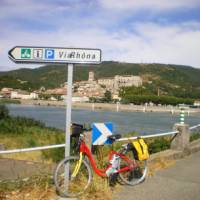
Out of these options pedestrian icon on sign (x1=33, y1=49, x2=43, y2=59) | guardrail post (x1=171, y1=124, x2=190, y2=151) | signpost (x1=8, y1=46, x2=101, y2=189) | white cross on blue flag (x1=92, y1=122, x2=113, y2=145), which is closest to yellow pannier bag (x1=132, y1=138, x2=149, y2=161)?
white cross on blue flag (x1=92, y1=122, x2=113, y2=145)

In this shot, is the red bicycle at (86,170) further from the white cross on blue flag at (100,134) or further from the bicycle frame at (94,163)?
the white cross on blue flag at (100,134)

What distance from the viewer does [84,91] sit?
139m

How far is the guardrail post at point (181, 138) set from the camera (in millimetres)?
8695

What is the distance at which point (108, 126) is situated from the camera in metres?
5.58

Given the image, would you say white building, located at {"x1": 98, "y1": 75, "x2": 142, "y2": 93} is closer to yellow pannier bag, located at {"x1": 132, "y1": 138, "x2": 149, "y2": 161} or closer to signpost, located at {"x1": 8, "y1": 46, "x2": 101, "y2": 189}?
yellow pannier bag, located at {"x1": 132, "y1": 138, "x2": 149, "y2": 161}

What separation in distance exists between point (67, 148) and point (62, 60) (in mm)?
1206

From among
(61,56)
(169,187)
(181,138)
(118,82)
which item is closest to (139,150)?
(169,187)

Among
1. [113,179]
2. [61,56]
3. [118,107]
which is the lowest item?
[118,107]

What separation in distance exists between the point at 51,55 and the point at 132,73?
190520 mm

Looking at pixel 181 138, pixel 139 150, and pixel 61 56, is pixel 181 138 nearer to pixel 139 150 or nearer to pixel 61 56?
pixel 139 150

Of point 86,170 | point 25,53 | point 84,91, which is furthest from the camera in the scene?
point 84,91

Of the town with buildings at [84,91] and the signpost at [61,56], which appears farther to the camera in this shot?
the town with buildings at [84,91]

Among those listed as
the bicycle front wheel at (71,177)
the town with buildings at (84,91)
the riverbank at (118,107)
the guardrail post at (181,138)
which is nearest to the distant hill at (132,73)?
the town with buildings at (84,91)

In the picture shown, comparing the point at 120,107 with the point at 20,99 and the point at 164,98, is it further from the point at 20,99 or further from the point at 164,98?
the point at 20,99
